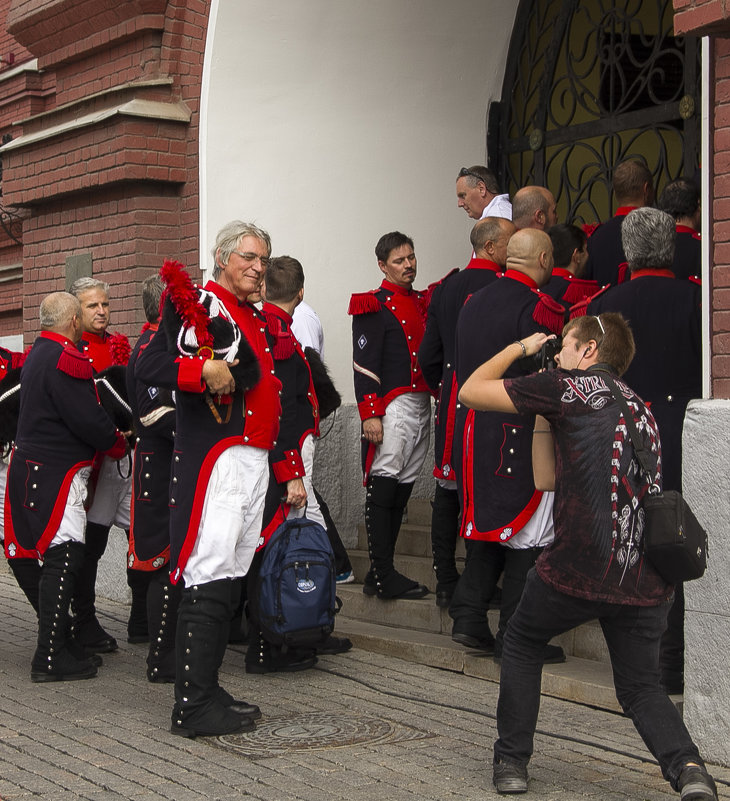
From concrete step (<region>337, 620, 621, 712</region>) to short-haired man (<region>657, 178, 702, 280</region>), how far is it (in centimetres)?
185

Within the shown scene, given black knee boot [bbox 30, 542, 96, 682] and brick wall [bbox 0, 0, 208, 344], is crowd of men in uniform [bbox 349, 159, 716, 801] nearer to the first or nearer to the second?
black knee boot [bbox 30, 542, 96, 682]

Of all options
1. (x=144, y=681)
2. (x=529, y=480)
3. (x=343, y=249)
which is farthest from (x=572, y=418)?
(x=343, y=249)

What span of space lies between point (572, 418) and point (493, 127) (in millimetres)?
5896

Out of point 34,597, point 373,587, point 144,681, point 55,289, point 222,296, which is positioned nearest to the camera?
point 222,296

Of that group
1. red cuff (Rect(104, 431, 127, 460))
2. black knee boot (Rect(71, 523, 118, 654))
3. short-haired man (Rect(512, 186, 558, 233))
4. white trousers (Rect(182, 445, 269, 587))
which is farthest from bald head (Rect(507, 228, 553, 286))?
black knee boot (Rect(71, 523, 118, 654))

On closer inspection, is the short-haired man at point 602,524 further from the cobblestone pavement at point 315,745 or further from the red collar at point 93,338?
the red collar at point 93,338

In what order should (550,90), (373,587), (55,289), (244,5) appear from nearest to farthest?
(373,587) → (244,5) → (550,90) → (55,289)

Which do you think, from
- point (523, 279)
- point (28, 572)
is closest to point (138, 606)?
point (28, 572)

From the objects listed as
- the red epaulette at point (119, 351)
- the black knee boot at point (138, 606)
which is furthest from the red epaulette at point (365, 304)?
the black knee boot at point (138, 606)

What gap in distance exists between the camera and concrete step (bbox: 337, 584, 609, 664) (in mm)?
6369

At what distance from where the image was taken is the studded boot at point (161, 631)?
253 inches

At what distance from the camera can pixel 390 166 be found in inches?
378

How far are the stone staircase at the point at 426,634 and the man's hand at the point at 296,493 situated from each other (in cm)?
106

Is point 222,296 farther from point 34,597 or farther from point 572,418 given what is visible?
point 34,597
